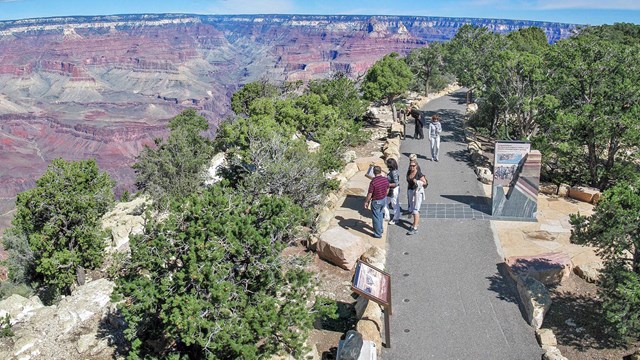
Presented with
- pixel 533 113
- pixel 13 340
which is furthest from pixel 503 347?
pixel 533 113

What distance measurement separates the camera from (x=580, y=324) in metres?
8.57

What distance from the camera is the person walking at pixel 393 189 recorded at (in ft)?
38.3

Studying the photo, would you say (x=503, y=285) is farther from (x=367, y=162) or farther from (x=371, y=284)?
(x=367, y=162)

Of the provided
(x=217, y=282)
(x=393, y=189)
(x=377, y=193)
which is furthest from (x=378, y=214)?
(x=217, y=282)

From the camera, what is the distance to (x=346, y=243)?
10367mm

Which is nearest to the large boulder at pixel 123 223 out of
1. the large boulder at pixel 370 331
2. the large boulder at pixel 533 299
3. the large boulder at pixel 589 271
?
the large boulder at pixel 370 331

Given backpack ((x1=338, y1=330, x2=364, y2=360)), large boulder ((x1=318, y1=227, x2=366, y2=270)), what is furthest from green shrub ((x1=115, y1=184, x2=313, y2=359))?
large boulder ((x1=318, y1=227, x2=366, y2=270))

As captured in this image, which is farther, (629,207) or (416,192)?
(416,192)

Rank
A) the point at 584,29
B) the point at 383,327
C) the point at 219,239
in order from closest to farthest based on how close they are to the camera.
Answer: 1. the point at 219,239
2. the point at 383,327
3. the point at 584,29

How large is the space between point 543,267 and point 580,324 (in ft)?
5.29

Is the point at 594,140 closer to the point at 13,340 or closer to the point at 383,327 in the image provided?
the point at 383,327

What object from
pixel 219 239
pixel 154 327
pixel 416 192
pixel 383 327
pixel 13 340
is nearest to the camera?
pixel 219 239

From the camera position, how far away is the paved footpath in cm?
788

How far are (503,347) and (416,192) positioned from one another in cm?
460
